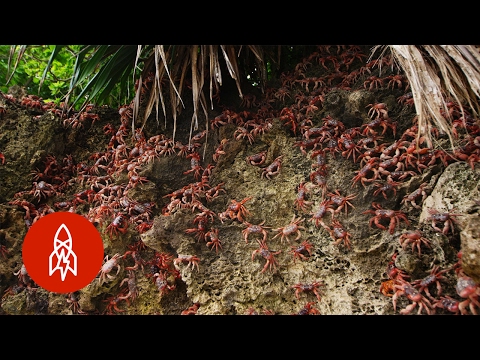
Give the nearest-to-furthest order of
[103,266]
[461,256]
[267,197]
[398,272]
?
[461,256] → [398,272] → [103,266] → [267,197]

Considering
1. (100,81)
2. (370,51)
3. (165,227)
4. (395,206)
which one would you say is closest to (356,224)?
(395,206)

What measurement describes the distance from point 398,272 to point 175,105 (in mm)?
1957

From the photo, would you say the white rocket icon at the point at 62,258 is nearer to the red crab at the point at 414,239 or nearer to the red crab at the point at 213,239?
the red crab at the point at 213,239

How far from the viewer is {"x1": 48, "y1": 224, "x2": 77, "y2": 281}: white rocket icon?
2.16m

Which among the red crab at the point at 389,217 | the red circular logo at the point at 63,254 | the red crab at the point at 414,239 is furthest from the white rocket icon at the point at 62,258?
the red crab at the point at 414,239

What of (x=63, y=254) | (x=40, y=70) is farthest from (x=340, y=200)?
(x=40, y=70)

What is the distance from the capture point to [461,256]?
6.12 feet

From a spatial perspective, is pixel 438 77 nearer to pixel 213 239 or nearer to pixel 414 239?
pixel 414 239

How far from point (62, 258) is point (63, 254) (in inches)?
1.0

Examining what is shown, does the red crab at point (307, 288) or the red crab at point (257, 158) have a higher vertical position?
the red crab at point (257, 158)

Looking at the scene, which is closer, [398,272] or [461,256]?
[461,256]

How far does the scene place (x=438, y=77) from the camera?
2.25 metres

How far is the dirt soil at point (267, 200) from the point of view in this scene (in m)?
2.07

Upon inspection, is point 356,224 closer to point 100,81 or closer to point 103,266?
point 103,266
